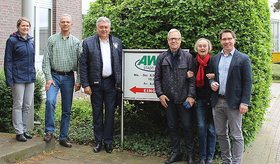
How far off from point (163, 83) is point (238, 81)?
3.82 ft

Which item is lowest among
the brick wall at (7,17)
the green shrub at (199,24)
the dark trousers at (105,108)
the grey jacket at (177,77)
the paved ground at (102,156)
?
the paved ground at (102,156)

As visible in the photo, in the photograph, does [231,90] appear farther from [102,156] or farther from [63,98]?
[63,98]

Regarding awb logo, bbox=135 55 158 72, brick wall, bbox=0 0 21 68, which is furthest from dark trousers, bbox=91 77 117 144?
brick wall, bbox=0 0 21 68

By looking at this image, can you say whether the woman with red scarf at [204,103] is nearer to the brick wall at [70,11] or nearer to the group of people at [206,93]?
the group of people at [206,93]

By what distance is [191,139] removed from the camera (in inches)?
239

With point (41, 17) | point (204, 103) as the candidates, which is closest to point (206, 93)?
point (204, 103)

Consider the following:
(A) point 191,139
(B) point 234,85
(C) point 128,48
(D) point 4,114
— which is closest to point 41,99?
(D) point 4,114

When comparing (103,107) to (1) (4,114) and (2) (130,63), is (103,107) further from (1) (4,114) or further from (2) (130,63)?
(1) (4,114)

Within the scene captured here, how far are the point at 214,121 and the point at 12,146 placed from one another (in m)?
2.88

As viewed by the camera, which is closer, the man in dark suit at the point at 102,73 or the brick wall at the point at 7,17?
the man in dark suit at the point at 102,73

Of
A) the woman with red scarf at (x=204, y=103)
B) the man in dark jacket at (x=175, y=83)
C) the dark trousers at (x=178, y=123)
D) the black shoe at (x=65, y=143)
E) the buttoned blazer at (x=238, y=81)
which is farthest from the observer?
the black shoe at (x=65, y=143)

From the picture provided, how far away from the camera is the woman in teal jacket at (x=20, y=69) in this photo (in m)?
5.98

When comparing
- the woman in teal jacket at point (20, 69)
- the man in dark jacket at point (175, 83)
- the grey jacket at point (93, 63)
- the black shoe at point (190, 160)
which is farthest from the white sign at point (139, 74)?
the woman in teal jacket at point (20, 69)

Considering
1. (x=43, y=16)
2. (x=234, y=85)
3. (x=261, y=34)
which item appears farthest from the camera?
(x=43, y=16)
